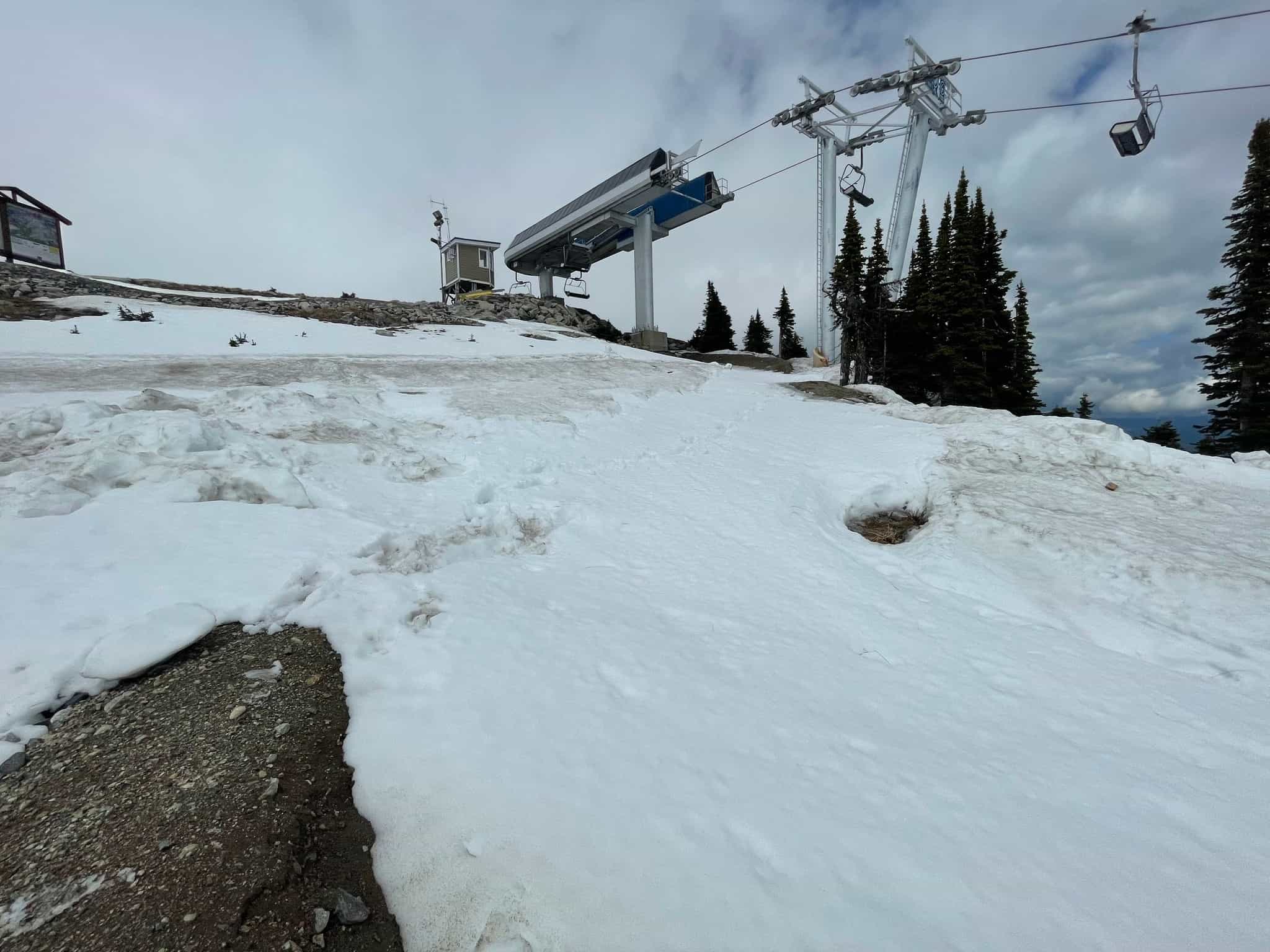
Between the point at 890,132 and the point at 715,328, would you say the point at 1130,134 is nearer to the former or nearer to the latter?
the point at 890,132

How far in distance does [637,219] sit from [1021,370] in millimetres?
27902

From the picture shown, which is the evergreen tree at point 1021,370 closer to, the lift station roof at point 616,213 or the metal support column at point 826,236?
the metal support column at point 826,236

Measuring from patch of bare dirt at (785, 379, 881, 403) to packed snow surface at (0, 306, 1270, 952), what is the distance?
400 inches

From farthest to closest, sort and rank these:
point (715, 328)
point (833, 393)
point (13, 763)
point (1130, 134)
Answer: point (715, 328) → point (833, 393) → point (1130, 134) → point (13, 763)

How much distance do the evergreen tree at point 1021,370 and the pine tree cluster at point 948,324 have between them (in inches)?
3.1

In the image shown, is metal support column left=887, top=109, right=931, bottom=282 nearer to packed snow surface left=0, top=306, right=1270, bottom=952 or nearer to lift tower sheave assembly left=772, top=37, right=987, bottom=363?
lift tower sheave assembly left=772, top=37, right=987, bottom=363

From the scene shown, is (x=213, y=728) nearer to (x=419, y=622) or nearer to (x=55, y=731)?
(x=55, y=731)

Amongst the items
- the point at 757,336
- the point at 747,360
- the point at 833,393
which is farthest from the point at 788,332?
the point at 833,393

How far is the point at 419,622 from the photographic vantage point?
156 inches

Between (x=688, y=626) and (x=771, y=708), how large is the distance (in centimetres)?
117

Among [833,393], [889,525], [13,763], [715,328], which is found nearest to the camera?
[13,763]

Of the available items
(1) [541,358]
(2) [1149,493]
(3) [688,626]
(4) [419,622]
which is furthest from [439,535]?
(1) [541,358]

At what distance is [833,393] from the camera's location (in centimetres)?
1988

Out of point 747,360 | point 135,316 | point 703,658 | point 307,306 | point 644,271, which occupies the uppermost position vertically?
point 644,271
